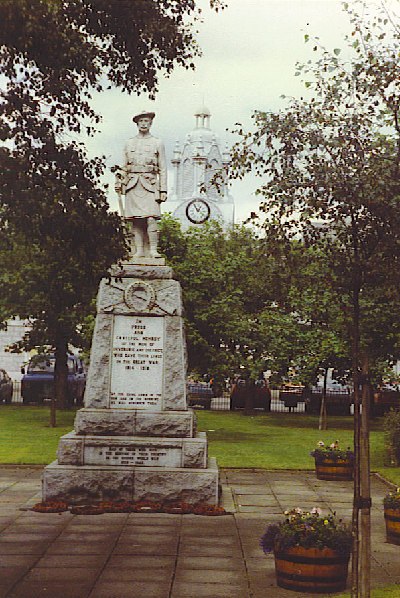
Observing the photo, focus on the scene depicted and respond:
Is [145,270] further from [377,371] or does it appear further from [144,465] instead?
[377,371]

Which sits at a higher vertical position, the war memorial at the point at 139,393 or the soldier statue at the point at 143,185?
the soldier statue at the point at 143,185

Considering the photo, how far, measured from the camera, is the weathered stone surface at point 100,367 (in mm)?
13727

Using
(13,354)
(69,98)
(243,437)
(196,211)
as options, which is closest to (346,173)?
(69,98)

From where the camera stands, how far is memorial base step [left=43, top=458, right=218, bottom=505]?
1287 cm

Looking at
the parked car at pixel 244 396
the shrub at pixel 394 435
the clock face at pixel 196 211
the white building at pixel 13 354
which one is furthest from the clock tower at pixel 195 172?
the shrub at pixel 394 435

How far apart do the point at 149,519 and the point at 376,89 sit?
648 cm

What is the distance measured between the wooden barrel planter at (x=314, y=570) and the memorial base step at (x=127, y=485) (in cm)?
458

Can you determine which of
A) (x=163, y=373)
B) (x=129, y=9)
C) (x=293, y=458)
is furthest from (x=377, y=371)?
(x=129, y=9)

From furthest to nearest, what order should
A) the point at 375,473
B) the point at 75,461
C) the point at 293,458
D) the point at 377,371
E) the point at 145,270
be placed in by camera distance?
the point at 377,371, the point at 293,458, the point at 375,473, the point at 145,270, the point at 75,461

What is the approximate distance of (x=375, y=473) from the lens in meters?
17.7

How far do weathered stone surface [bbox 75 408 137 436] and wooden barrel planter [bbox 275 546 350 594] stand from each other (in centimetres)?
553

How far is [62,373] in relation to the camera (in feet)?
113

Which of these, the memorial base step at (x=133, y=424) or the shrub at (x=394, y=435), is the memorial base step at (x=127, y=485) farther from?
the shrub at (x=394, y=435)

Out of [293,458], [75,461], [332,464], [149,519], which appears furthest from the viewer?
[293,458]
